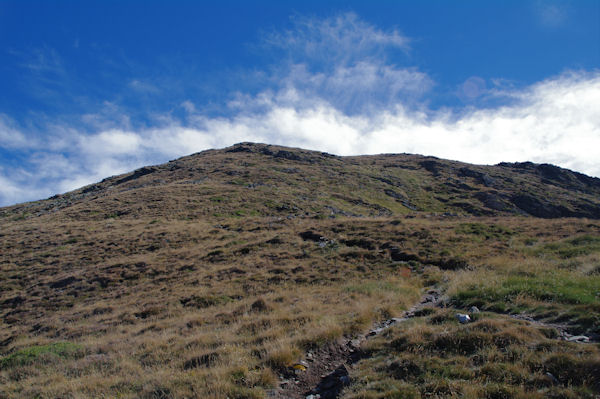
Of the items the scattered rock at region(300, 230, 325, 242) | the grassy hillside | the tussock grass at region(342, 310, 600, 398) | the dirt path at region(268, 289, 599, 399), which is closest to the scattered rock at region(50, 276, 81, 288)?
the grassy hillside

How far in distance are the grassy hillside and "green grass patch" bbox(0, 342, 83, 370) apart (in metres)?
0.07

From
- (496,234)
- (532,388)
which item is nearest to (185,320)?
(532,388)

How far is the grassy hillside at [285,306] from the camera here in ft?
20.1

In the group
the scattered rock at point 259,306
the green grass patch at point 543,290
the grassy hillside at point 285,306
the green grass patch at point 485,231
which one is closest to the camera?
the grassy hillside at point 285,306

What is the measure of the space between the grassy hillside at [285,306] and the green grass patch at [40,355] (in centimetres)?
7

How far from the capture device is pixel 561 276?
10578mm

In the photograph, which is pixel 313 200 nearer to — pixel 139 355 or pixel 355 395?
pixel 139 355

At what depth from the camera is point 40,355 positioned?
10.4 meters

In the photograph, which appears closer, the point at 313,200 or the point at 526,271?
the point at 526,271

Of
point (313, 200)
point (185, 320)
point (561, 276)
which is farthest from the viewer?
point (313, 200)

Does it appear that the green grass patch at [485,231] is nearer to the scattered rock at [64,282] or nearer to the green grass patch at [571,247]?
the green grass patch at [571,247]

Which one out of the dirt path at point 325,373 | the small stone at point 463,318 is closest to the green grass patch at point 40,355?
the dirt path at point 325,373

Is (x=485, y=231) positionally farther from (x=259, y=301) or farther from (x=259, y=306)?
(x=259, y=306)

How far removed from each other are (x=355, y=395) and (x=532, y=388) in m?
2.74
